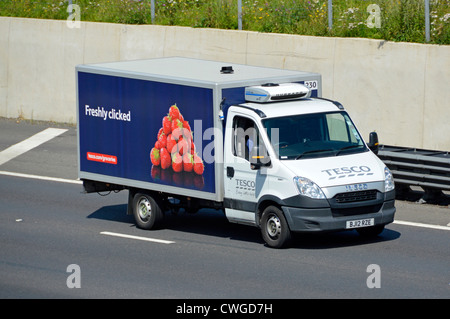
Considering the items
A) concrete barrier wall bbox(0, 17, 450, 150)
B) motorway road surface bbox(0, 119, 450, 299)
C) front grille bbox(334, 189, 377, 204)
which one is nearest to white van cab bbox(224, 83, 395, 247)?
front grille bbox(334, 189, 377, 204)

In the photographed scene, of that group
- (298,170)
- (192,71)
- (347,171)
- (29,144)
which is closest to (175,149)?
(192,71)

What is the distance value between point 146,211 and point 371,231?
12.7 ft

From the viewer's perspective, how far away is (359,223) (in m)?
14.6

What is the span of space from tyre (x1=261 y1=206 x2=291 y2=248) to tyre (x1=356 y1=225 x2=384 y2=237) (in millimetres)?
1370

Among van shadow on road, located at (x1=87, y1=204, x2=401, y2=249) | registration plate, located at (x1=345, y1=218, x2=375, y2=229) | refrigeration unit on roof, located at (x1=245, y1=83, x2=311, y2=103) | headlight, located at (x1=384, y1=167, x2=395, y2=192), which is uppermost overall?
refrigeration unit on roof, located at (x1=245, y1=83, x2=311, y2=103)

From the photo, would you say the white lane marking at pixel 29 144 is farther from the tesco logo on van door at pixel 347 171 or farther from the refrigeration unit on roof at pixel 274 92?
the tesco logo on van door at pixel 347 171

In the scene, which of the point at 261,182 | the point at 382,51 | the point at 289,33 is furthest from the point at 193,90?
the point at 289,33

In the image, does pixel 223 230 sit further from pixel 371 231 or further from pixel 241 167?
pixel 371 231

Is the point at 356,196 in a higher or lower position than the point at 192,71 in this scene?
lower

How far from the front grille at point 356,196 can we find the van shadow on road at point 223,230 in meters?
0.94

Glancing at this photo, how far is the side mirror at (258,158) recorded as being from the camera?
14797 millimetres

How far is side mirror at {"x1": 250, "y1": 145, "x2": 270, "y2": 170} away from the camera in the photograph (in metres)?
14.8

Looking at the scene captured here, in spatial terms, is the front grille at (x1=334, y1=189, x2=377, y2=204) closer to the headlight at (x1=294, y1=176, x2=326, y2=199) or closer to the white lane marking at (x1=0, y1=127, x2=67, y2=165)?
the headlight at (x1=294, y1=176, x2=326, y2=199)

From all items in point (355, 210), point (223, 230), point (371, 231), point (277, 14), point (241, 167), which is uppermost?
point (277, 14)
